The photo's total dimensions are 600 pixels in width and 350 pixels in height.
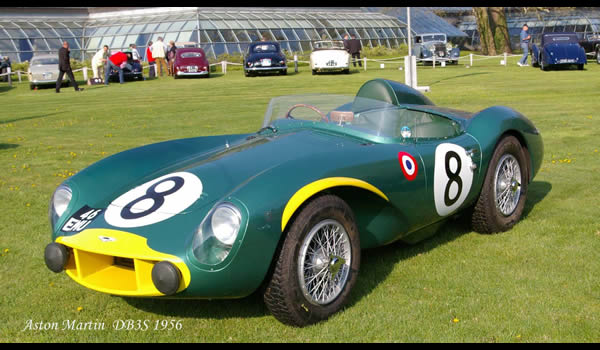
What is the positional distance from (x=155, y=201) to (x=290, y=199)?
2.90ft

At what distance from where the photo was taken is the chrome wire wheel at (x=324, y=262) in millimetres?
3502

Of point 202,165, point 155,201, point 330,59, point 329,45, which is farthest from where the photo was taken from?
point 329,45

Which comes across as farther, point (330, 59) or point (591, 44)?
point (591, 44)

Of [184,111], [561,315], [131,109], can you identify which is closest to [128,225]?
[561,315]

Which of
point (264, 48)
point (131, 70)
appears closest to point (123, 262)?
point (264, 48)

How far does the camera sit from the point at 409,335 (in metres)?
3.42

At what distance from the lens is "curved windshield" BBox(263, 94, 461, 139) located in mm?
4523

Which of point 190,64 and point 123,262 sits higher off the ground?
point 190,64

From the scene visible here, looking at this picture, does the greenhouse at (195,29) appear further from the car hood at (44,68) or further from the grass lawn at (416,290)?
the grass lawn at (416,290)

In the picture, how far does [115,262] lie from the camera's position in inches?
140

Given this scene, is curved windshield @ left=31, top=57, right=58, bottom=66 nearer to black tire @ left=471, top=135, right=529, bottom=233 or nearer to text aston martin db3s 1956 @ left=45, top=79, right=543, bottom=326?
text aston martin db3s 1956 @ left=45, top=79, right=543, bottom=326

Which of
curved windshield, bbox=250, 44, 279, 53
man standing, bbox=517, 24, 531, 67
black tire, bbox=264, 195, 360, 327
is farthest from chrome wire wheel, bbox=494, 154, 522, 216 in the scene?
curved windshield, bbox=250, 44, 279, 53

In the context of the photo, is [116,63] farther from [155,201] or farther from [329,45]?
[155,201]

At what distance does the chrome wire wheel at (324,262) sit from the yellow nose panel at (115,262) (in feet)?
2.26
